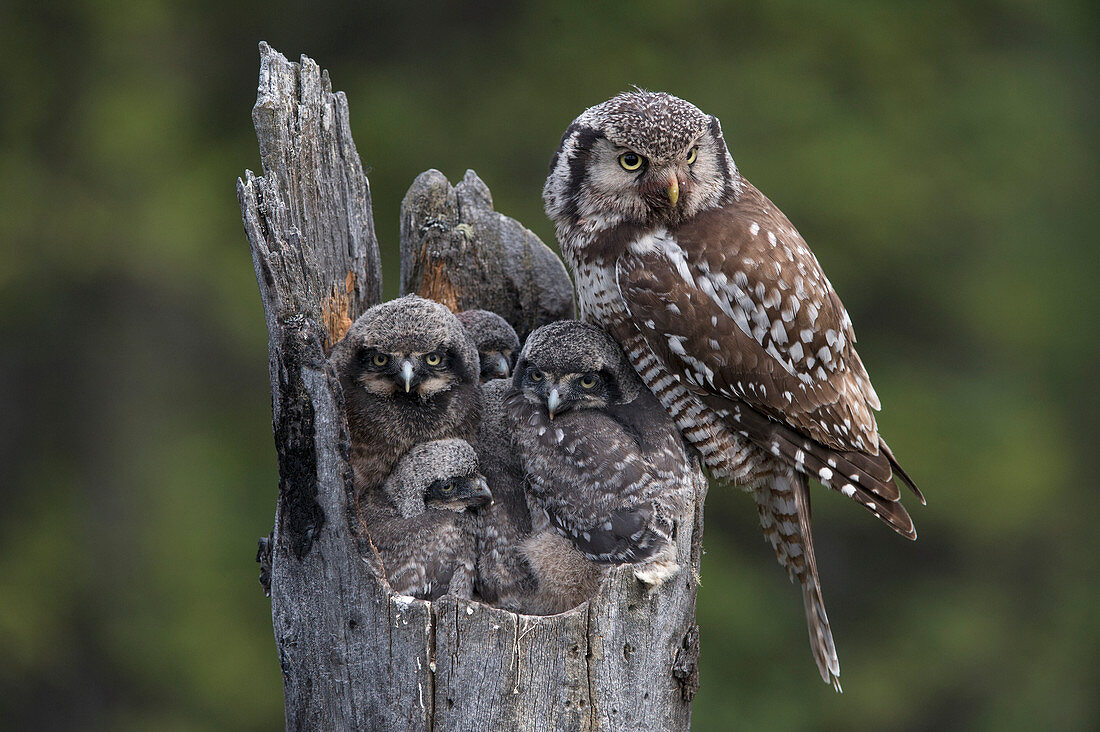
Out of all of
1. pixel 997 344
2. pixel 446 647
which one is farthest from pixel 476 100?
pixel 446 647

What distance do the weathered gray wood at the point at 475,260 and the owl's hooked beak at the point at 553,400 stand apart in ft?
3.45

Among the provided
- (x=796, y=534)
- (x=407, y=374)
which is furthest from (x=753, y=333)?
(x=407, y=374)

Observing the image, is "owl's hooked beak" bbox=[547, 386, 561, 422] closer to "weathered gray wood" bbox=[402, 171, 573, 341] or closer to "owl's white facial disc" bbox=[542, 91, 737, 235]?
"owl's white facial disc" bbox=[542, 91, 737, 235]

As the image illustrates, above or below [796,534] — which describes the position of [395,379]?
above

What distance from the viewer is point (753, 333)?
3.21 m

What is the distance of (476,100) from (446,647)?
17.8 ft

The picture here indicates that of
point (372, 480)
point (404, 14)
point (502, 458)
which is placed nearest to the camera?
point (372, 480)

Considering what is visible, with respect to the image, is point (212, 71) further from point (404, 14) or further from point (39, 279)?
point (39, 279)

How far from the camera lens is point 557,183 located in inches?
137

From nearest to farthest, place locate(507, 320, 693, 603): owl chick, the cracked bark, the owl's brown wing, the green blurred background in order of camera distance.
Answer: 1. the cracked bark
2. locate(507, 320, 693, 603): owl chick
3. the owl's brown wing
4. the green blurred background

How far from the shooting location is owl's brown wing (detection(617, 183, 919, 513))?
3.16 metres

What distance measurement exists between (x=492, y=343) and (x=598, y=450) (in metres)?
0.83

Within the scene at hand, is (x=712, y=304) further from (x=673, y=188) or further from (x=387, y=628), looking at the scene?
(x=387, y=628)

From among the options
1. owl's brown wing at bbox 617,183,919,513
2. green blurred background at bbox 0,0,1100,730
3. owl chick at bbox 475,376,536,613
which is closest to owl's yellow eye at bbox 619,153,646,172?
owl's brown wing at bbox 617,183,919,513
